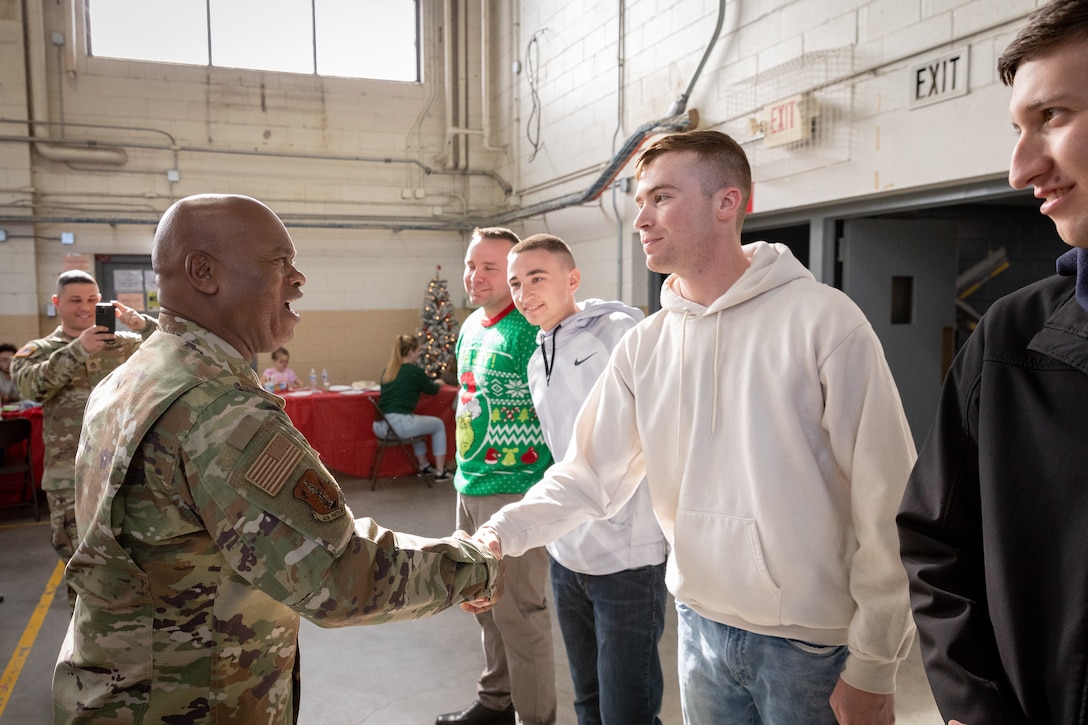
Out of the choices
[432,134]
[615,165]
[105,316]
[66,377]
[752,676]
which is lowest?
[752,676]

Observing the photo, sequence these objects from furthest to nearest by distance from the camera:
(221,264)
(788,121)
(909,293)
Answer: (909,293)
(788,121)
(221,264)

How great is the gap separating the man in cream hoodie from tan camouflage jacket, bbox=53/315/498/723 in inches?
22.9

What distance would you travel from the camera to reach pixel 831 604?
1453mm

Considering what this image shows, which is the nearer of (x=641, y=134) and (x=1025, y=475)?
(x=1025, y=475)

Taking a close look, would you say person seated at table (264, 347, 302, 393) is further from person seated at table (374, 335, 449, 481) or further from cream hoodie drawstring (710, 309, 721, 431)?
cream hoodie drawstring (710, 309, 721, 431)

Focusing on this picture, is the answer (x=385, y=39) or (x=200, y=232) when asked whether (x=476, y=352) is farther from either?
(x=385, y=39)

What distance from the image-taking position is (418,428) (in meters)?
7.12

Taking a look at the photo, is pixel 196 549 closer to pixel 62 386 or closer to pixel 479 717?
pixel 479 717

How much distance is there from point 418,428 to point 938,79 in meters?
5.19

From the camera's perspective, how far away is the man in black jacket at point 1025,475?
0.93 metres

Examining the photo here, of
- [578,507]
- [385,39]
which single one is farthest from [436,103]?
[578,507]

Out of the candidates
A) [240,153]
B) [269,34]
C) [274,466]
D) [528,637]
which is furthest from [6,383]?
[274,466]

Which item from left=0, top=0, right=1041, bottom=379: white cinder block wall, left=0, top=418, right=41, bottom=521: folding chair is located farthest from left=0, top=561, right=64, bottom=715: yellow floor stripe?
left=0, top=0, right=1041, bottom=379: white cinder block wall

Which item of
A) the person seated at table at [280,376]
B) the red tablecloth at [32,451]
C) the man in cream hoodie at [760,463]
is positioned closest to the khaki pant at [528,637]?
the man in cream hoodie at [760,463]
